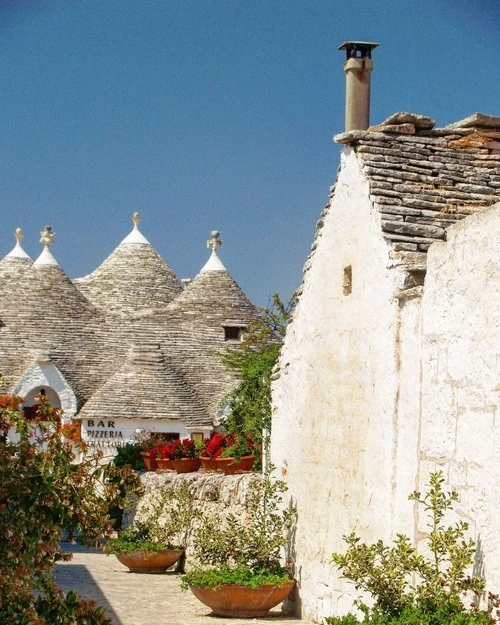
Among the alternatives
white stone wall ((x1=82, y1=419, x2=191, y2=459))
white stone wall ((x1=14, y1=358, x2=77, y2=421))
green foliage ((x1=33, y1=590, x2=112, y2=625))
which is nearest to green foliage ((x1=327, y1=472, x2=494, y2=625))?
green foliage ((x1=33, y1=590, x2=112, y2=625))

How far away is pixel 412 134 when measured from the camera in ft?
37.9

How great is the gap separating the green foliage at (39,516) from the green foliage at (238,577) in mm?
4566

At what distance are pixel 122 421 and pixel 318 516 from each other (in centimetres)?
2143

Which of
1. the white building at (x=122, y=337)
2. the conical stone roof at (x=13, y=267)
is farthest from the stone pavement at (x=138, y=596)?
the conical stone roof at (x=13, y=267)

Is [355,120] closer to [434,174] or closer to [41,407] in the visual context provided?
[434,174]

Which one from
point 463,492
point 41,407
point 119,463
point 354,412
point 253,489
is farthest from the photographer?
point 119,463

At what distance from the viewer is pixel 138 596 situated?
44.5ft

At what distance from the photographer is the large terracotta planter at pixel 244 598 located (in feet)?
38.4

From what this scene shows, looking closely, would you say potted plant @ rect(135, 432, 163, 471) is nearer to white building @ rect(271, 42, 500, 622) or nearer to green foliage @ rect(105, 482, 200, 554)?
green foliage @ rect(105, 482, 200, 554)

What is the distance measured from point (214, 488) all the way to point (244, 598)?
3.28 metres

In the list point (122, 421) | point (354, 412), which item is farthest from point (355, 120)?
point (122, 421)

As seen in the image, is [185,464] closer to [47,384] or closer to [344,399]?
[344,399]

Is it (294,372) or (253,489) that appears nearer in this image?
(294,372)

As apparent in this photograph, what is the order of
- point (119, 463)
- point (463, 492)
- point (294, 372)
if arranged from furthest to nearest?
point (119, 463)
point (294, 372)
point (463, 492)
